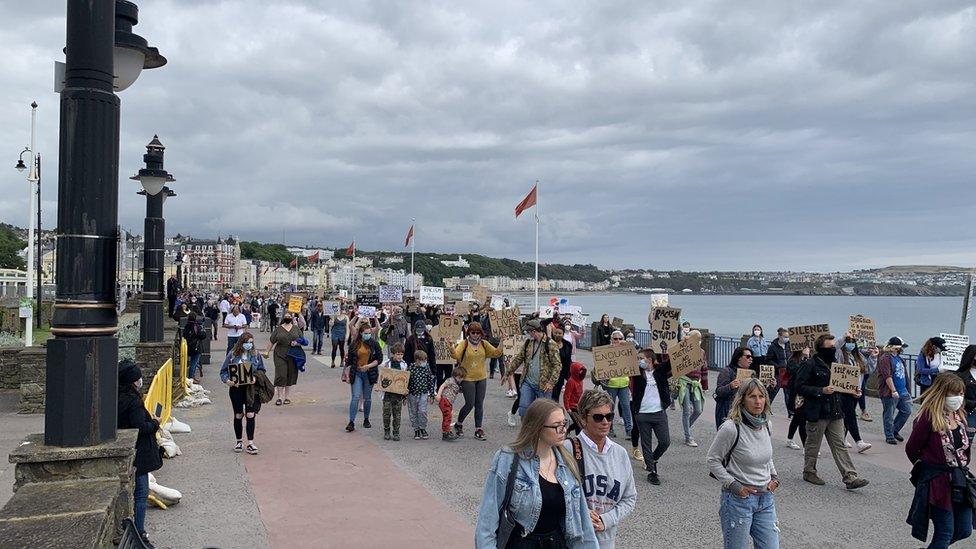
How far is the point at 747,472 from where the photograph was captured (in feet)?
17.4

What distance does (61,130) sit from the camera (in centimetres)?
491

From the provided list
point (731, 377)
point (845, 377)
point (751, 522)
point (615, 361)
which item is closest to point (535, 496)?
point (751, 522)

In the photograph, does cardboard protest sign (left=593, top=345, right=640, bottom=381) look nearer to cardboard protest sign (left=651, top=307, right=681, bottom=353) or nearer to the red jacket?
the red jacket

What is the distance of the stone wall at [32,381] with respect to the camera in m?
13.0

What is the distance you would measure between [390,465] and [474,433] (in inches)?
98.8

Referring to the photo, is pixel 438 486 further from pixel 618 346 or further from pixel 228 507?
pixel 618 346

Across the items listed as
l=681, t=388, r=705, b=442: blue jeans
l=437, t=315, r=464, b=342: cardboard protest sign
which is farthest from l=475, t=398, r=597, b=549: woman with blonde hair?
l=437, t=315, r=464, b=342: cardboard protest sign

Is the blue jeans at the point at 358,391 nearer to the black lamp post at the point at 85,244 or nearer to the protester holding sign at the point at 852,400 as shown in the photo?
the black lamp post at the point at 85,244

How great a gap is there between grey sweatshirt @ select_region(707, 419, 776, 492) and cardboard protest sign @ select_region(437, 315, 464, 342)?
11.1 metres

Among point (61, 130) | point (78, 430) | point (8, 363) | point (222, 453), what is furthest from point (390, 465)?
point (8, 363)

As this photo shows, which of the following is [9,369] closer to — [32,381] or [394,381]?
[32,381]

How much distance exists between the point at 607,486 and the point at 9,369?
1455 centimetres

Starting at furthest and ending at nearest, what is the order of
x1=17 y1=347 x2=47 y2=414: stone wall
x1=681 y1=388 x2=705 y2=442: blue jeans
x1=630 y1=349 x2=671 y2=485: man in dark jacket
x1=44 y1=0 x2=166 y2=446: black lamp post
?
x1=17 y1=347 x2=47 y2=414: stone wall, x1=681 y1=388 x2=705 y2=442: blue jeans, x1=630 y1=349 x2=671 y2=485: man in dark jacket, x1=44 y1=0 x2=166 y2=446: black lamp post

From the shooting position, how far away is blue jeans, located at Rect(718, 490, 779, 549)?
5.24 metres
